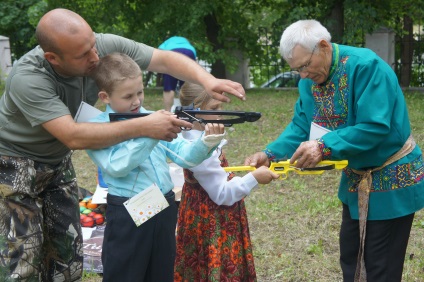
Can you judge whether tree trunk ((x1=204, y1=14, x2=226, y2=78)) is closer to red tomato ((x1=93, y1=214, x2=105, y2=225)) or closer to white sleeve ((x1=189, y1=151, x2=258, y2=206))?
red tomato ((x1=93, y1=214, x2=105, y2=225))

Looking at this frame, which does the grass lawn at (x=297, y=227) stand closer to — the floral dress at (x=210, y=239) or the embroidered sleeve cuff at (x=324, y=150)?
the floral dress at (x=210, y=239)

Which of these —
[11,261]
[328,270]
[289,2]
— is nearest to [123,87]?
[11,261]

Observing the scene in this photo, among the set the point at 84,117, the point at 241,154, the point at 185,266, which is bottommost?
the point at 241,154

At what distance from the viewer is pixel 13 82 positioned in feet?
8.98

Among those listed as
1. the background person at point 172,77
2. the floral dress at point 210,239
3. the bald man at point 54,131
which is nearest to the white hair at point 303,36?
the bald man at point 54,131

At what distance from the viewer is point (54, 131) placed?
8.79ft

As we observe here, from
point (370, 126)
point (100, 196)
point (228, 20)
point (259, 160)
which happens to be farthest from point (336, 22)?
point (370, 126)

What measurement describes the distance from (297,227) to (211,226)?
186cm

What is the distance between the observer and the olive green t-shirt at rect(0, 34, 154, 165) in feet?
8.80

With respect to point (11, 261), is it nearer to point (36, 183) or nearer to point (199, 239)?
point (36, 183)

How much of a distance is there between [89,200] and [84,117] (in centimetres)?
280

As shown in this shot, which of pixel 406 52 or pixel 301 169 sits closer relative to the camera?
pixel 301 169

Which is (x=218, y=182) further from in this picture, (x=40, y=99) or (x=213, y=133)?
(x=40, y=99)

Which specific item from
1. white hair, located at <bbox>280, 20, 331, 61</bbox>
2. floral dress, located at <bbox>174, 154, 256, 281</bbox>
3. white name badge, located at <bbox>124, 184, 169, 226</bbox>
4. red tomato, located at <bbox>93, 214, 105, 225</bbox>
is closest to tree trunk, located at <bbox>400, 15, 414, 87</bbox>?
red tomato, located at <bbox>93, 214, 105, 225</bbox>
